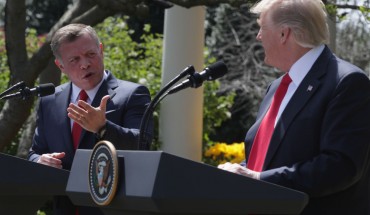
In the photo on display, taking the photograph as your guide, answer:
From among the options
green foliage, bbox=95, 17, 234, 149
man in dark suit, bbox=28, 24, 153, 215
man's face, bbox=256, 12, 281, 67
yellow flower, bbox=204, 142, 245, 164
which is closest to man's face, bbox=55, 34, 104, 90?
man in dark suit, bbox=28, 24, 153, 215

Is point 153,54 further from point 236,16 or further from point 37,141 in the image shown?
point 37,141

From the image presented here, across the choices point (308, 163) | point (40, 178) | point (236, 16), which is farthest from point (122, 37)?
point (308, 163)

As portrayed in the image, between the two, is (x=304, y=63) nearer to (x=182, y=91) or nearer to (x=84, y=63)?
(x=84, y=63)

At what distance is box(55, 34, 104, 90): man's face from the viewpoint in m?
5.16

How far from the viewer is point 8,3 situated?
8.12m

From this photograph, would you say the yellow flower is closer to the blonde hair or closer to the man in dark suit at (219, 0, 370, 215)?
the man in dark suit at (219, 0, 370, 215)

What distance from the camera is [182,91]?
33.3 ft

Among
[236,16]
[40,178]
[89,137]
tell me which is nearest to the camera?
[40,178]

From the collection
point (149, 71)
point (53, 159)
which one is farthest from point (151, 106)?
point (149, 71)

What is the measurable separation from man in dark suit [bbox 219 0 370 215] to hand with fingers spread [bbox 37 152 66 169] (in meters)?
1.20

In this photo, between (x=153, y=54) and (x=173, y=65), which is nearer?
(x=173, y=65)

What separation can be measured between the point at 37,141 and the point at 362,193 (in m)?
2.18

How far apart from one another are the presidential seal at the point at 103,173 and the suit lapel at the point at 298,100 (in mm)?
825

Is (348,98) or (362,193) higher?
(348,98)
